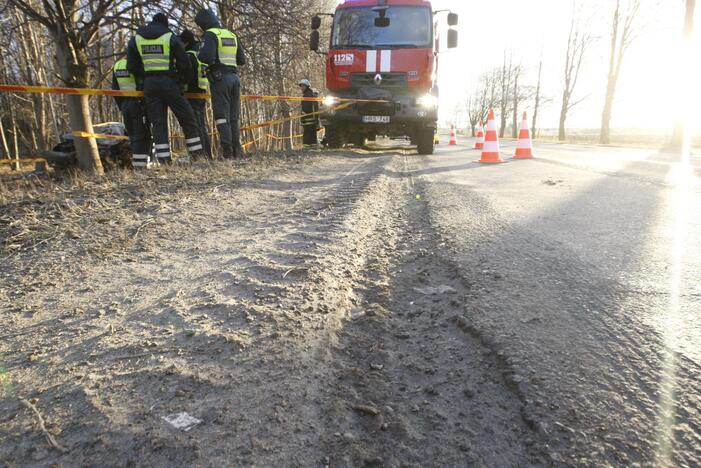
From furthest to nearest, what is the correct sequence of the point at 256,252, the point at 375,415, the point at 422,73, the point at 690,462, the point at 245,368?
1. the point at 422,73
2. the point at 256,252
3. the point at 245,368
4. the point at 375,415
5. the point at 690,462

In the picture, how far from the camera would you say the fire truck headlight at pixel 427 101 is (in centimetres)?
800

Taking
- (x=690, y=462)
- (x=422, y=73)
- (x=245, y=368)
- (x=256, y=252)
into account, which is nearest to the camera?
(x=690, y=462)

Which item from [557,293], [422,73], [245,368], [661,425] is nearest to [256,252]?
[245,368]

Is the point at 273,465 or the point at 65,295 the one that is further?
the point at 65,295

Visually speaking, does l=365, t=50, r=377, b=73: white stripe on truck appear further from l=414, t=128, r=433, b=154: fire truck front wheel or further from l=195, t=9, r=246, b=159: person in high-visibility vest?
l=195, t=9, r=246, b=159: person in high-visibility vest

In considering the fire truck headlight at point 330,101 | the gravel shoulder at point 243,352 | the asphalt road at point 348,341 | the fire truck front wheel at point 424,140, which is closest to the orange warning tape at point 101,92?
the fire truck headlight at point 330,101

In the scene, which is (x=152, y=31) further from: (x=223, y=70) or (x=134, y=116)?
(x=134, y=116)

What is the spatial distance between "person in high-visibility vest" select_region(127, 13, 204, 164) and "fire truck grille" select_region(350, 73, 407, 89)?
3.62 m

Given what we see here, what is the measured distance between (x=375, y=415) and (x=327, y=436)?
5.5 inches

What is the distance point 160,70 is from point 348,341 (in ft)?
17.6

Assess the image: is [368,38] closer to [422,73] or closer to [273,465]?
[422,73]

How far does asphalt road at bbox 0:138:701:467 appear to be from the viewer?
88 centimetres

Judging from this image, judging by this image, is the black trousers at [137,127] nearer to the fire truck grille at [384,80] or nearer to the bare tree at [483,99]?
the fire truck grille at [384,80]

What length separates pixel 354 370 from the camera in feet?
3.79
